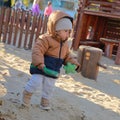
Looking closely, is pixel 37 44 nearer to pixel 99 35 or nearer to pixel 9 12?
pixel 9 12

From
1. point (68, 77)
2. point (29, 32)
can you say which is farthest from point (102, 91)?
point (29, 32)

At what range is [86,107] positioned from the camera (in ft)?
18.5

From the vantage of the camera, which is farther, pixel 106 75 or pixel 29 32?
pixel 29 32

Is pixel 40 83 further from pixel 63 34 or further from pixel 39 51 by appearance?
pixel 63 34

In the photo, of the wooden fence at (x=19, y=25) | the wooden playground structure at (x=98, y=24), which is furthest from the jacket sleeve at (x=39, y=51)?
the wooden playground structure at (x=98, y=24)

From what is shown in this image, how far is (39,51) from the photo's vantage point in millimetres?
4301

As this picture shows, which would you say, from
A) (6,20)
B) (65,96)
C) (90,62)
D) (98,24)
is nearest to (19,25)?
(6,20)

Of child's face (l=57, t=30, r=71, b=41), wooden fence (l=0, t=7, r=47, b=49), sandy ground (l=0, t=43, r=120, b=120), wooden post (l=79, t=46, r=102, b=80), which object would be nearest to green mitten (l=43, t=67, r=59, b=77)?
child's face (l=57, t=30, r=71, b=41)

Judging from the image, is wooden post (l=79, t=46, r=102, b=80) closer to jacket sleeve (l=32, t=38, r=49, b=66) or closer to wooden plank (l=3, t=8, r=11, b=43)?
jacket sleeve (l=32, t=38, r=49, b=66)

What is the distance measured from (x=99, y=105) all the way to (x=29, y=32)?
20.0ft

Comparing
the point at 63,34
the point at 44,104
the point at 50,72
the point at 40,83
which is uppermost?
the point at 63,34

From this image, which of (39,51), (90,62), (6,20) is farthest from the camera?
(6,20)

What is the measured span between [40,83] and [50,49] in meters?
0.44

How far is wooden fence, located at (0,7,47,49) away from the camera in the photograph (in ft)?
36.6
